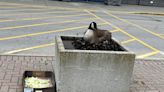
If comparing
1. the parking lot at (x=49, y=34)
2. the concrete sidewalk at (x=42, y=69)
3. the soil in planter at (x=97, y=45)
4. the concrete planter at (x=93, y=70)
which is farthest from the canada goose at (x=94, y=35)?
the parking lot at (x=49, y=34)

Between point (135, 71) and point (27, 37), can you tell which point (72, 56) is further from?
point (27, 37)

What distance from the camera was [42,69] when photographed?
664 centimetres

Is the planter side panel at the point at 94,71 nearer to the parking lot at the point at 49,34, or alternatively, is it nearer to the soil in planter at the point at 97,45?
the soil in planter at the point at 97,45

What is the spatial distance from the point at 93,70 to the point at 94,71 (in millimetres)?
26

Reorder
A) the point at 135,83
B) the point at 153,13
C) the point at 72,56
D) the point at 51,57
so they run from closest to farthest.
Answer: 1. the point at 72,56
2. the point at 135,83
3. the point at 51,57
4. the point at 153,13

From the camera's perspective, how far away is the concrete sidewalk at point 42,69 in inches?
229

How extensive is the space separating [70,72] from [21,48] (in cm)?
358

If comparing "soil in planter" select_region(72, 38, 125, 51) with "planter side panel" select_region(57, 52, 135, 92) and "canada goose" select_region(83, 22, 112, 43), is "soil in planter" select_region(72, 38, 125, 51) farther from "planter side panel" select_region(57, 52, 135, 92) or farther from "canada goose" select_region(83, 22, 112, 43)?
"planter side panel" select_region(57, 52, 135, 92)

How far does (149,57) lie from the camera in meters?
8.66

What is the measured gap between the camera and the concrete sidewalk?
19.1 ft

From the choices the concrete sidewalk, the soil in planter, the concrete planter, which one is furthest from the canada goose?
the concrete sidewalk

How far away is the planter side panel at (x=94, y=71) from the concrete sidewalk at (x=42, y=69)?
71 cm

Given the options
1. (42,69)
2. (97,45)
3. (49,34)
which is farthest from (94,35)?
(49,34)

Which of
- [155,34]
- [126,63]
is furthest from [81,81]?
[155,34]
